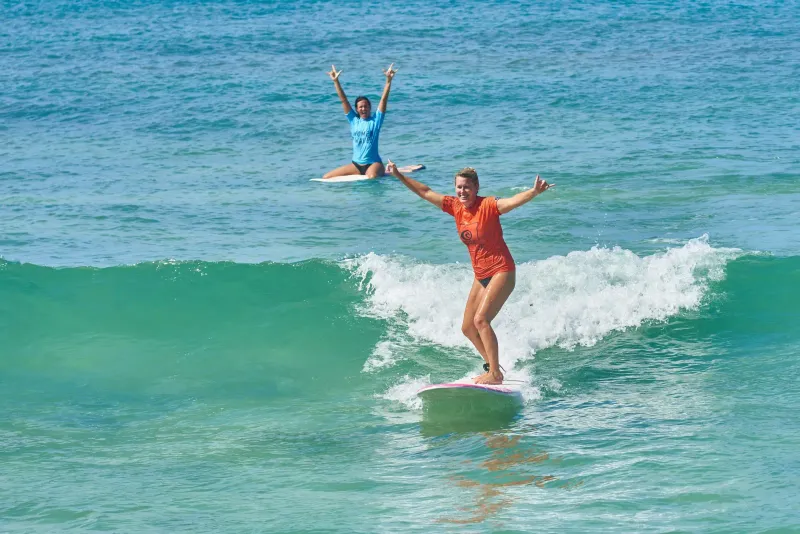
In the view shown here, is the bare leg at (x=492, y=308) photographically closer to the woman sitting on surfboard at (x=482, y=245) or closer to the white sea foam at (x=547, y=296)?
the woman sitting on surfboard at (x=482, y=245)

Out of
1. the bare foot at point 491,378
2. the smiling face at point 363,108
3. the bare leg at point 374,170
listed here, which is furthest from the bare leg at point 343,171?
the bare foot at point 491,378

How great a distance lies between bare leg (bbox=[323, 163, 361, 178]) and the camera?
18650mm

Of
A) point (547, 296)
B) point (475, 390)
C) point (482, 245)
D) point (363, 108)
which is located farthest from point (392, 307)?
point (363, 108)

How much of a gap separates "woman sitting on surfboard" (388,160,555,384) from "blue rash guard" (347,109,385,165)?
28.1 ft

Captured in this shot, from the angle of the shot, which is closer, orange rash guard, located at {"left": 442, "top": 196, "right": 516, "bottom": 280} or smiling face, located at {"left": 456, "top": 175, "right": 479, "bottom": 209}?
smiling face, located at {"left": 456, "top": 175, "right": 479, "bottom": 209}

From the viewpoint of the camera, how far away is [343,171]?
1873 cm

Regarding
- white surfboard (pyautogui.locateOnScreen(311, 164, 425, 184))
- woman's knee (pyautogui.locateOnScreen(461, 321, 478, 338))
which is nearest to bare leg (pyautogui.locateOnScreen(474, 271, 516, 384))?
woman's knee (pyautogui.locateOnScreen(461, 321, 478, 338))

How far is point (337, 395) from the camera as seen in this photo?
35.3 feet

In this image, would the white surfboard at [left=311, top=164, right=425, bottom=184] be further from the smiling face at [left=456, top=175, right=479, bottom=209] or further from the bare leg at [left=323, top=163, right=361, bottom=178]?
the smiling face at [left=456, top=175, right=479, bottom=209]

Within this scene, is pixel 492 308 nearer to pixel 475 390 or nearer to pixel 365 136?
pixel 475 390

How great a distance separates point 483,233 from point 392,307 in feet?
11.5

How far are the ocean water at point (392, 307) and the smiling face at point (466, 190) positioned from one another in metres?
1.91

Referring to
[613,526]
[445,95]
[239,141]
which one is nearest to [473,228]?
[613,526]

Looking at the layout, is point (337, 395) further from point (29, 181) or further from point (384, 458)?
point (29, 181)
